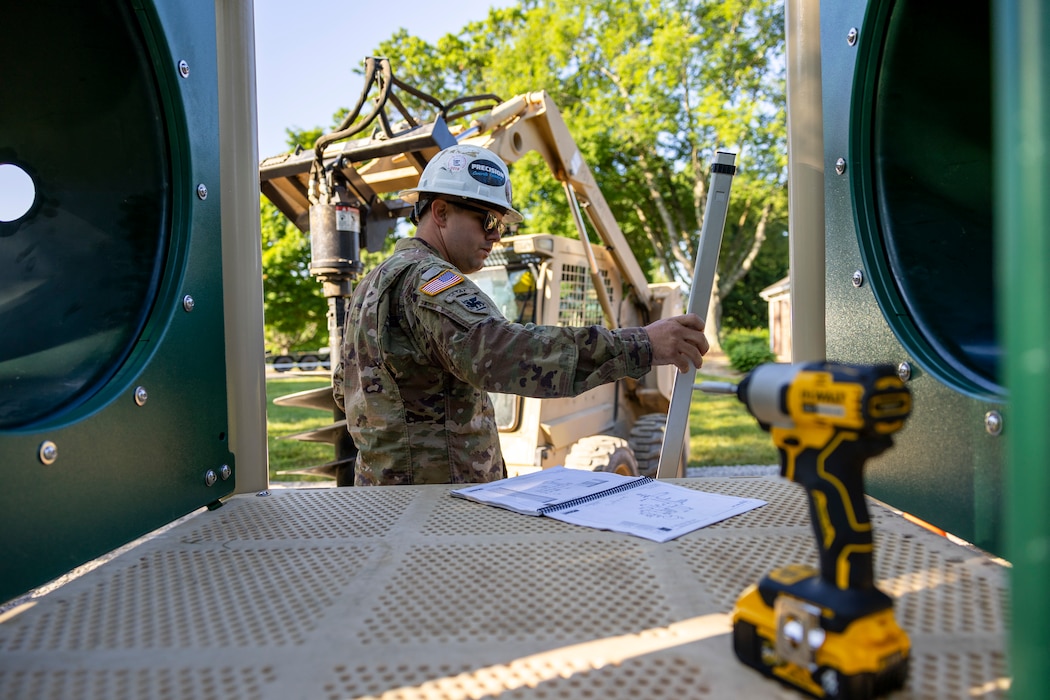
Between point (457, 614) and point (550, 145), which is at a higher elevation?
point (550, 145)

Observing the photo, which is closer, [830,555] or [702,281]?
[830,555]

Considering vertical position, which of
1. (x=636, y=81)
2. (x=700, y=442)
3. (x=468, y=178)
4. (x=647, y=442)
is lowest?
(x=700, y=442)

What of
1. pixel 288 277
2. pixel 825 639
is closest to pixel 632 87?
pixel 288 277

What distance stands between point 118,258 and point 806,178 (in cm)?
152

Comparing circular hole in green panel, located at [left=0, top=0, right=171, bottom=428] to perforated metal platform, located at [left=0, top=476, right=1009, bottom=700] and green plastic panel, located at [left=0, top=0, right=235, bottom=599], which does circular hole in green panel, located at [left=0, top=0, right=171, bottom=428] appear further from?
perforated metal platform, located at [left=0, top=476, right=1009, bottom=700]

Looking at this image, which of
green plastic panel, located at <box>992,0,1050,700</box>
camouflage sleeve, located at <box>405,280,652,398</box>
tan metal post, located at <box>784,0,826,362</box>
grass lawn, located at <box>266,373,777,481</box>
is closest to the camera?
green plastic panel, located at <box>992,0,1050,700</box>

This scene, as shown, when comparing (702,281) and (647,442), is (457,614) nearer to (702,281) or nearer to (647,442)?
(702,281)

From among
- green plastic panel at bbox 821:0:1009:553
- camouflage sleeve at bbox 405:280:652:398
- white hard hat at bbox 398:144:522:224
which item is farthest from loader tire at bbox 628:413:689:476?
green plastic panel at bbox 821:0:1009:553

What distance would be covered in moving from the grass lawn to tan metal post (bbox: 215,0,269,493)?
12.2 ft

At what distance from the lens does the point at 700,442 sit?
30.8 ft

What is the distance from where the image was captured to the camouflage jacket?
1.84m

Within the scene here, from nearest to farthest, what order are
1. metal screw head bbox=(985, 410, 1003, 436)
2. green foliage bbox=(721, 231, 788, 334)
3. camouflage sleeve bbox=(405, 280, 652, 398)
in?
metal screw head bbox=(985, 410, 1003, 436), camouflage sleeve bbox=(405, 280, 652, 398), green foliage bbox=(721, 231, 788, 334)

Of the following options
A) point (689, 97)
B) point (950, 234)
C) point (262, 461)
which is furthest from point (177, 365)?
point (689, 97)

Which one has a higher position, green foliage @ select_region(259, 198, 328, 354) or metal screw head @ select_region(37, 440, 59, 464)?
green foliage @ select_region(259, 198, 328, 354)
